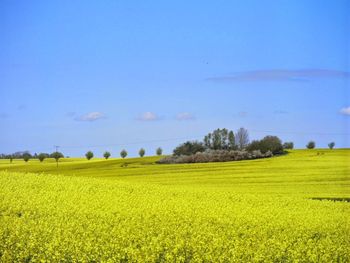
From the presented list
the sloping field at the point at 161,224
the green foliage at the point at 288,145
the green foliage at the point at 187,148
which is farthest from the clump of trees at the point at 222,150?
the sloping field at the point at 161,224

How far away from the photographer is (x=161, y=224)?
1241 centimetres

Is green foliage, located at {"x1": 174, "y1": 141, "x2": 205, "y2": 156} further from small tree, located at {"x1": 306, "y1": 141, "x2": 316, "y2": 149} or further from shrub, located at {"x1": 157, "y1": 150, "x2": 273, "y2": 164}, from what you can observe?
small tree, located at {"x1": 306, "y1": 141, "x2": 316, "y2": 149}

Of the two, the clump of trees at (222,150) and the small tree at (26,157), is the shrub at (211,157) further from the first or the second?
the small tree at (26,157)

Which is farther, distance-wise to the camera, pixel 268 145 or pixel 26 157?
pixel 26 157

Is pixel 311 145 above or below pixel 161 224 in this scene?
above

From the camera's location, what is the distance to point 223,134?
51.8 meters

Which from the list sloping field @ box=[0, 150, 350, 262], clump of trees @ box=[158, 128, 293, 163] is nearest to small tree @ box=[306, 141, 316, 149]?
A: clump of trees @ box=[158, 128, 293, 163]

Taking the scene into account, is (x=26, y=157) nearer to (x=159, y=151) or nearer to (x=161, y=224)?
(x=159, y=151)

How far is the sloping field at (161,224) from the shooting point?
9641mm

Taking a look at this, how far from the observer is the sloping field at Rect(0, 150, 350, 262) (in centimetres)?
964

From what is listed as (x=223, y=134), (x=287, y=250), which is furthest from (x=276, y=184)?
(x=223, y=134)

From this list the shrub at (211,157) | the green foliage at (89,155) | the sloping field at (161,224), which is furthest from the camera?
the green foliage at (89,155)

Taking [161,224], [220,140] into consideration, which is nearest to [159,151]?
[220,140]

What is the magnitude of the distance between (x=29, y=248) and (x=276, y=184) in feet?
63.4
